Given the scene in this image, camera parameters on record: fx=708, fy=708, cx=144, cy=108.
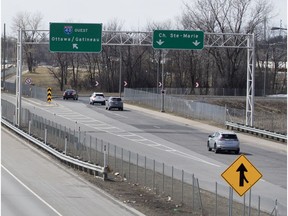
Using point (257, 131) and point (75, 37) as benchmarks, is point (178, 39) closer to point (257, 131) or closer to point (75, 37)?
point (75, 37)

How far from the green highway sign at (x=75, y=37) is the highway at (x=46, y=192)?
14.1 m

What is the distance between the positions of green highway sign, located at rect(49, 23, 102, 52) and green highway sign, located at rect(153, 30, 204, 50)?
13.8ft

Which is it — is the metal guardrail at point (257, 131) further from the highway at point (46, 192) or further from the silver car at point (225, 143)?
the highway at point (46, 192)

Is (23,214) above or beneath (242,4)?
beneath

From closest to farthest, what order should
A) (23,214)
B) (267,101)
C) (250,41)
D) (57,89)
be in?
(23,214)
(250,41)
(267,101)
(57,89)

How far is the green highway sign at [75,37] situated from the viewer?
50344 mm

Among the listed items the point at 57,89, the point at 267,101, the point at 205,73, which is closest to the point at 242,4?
the point at 267,101

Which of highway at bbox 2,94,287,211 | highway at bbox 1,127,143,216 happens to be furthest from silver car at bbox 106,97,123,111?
highway at bbox 1,127,143,216

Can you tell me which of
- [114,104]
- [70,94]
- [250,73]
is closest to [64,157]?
[250,73]

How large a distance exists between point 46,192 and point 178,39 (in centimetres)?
2667

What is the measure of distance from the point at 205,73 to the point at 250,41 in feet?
222

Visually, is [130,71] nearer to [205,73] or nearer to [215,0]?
[205,73]

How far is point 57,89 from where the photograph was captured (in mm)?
117000

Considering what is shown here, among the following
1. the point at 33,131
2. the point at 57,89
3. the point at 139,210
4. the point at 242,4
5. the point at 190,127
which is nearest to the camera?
the point at 139,210
